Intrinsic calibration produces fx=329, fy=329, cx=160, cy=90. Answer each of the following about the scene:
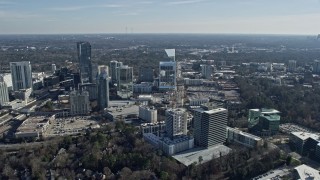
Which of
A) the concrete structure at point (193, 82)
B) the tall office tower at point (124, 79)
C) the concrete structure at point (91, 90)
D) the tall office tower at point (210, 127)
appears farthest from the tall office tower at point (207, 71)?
the tall office tower at point (210, 127)

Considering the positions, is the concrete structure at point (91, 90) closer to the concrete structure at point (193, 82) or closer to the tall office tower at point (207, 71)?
the concrete structure at point (193, 82)

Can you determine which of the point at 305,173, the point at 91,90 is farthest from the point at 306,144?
the point at 91,90

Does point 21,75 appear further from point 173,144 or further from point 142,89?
point 173,144

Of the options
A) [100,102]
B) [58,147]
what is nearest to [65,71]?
[100,102]

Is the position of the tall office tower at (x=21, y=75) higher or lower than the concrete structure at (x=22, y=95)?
higher

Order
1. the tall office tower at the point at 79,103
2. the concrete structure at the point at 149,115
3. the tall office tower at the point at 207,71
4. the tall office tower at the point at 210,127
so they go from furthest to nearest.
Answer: the tall office tower at the point at 207,71
the tall office tower at the point at 79,103
the concrete structure at the point at 149,115
the tall office tower at the point at 210,127

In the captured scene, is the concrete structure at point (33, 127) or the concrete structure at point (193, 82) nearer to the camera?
the concrete structure at point (33, 127)
